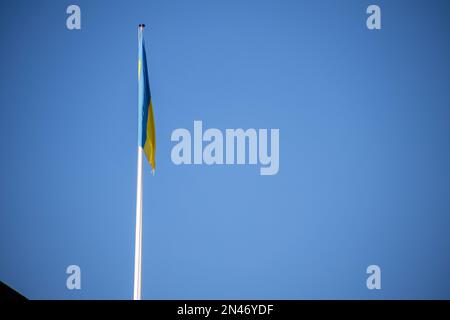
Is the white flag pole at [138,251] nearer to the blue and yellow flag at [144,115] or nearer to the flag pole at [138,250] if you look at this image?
the flag pole at [138,250]

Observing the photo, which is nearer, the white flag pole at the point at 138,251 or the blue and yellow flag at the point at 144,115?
the white flag pole at the point at 138,251

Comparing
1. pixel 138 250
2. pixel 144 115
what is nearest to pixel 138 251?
pixel 138 250

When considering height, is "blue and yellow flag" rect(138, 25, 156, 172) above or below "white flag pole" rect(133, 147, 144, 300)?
above

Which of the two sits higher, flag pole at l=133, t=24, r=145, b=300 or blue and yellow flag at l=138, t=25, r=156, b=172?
blue and yellow flag at l=138, t=25, r=156, b=172

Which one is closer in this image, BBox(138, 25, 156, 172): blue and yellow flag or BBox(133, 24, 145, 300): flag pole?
BBox(133, 24, 145, 300): flag pole

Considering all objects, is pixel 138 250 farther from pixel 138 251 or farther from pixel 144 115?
pixel 144 115

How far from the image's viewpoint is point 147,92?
6809 millimetres

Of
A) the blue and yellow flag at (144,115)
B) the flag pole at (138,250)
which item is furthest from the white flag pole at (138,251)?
the blue and yellow flag at (144,115)

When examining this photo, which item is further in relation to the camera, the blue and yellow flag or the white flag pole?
the blue and yellow flag

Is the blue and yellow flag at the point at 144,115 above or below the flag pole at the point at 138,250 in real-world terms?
above

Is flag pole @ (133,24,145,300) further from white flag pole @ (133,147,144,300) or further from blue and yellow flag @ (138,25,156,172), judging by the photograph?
blue and yellow flag @ (138,25,156,172)

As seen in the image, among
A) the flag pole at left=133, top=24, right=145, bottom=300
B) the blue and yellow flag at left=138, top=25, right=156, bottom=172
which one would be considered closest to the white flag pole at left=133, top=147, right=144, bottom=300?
the flag pole at left=133, top=24, right=145, bottom=300
